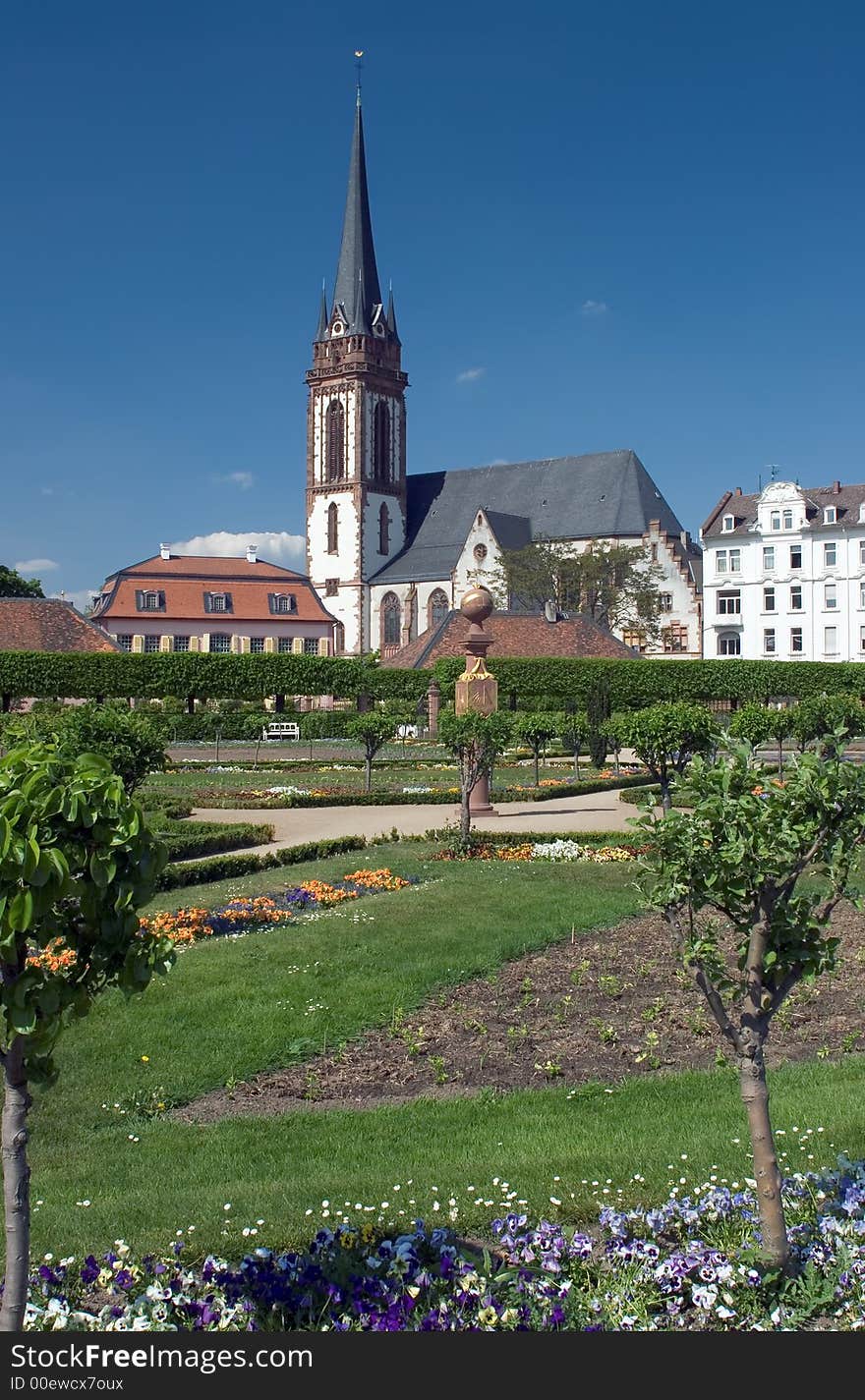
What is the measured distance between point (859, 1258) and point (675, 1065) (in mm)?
3690

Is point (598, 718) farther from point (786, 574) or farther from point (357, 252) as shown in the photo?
point (357, 252)

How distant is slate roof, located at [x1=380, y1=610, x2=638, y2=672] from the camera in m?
61.3

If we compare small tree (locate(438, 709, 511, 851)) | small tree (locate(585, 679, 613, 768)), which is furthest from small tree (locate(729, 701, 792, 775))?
small tree (locate(438, 709, 511, 851))

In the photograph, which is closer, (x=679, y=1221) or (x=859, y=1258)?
(x=859, y=1258)

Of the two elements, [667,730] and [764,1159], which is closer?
[764,1159]

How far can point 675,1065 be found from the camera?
358 inches

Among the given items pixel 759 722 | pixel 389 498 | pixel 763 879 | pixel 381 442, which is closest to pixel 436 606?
pixel 389 498

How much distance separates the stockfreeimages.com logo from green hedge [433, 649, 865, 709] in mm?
50953

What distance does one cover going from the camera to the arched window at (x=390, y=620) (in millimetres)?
96375

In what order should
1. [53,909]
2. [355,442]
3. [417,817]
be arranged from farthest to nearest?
[355,442]
[417,817]
[53,909]

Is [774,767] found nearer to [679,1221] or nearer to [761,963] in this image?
[761,963]

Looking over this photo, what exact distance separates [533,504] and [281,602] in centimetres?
2555

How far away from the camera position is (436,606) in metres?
93.8

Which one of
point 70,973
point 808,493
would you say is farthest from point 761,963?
point 808,493
